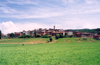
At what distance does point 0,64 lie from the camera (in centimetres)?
1412

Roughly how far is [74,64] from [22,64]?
23.2ft

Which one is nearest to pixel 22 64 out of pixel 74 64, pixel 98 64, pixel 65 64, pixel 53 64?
pixel 53 64

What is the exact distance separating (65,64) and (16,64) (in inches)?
266

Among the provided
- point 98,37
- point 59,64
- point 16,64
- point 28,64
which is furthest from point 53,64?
point 98,37

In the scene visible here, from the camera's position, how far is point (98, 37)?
93.6 metres

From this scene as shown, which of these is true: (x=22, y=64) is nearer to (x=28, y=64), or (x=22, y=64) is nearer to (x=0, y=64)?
(x=28, y=64)

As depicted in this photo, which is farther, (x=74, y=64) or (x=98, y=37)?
(x=98, y=37)

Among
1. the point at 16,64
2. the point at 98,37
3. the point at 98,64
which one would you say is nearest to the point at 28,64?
the point at 16,64

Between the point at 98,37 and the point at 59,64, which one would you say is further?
the point at 98,37

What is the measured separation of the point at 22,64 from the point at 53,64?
4.26m

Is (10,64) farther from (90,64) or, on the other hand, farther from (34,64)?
(90,64)

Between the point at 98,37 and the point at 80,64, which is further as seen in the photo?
the point at 98,37

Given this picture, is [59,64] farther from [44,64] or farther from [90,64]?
[90,64]

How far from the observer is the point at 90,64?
13.4m
